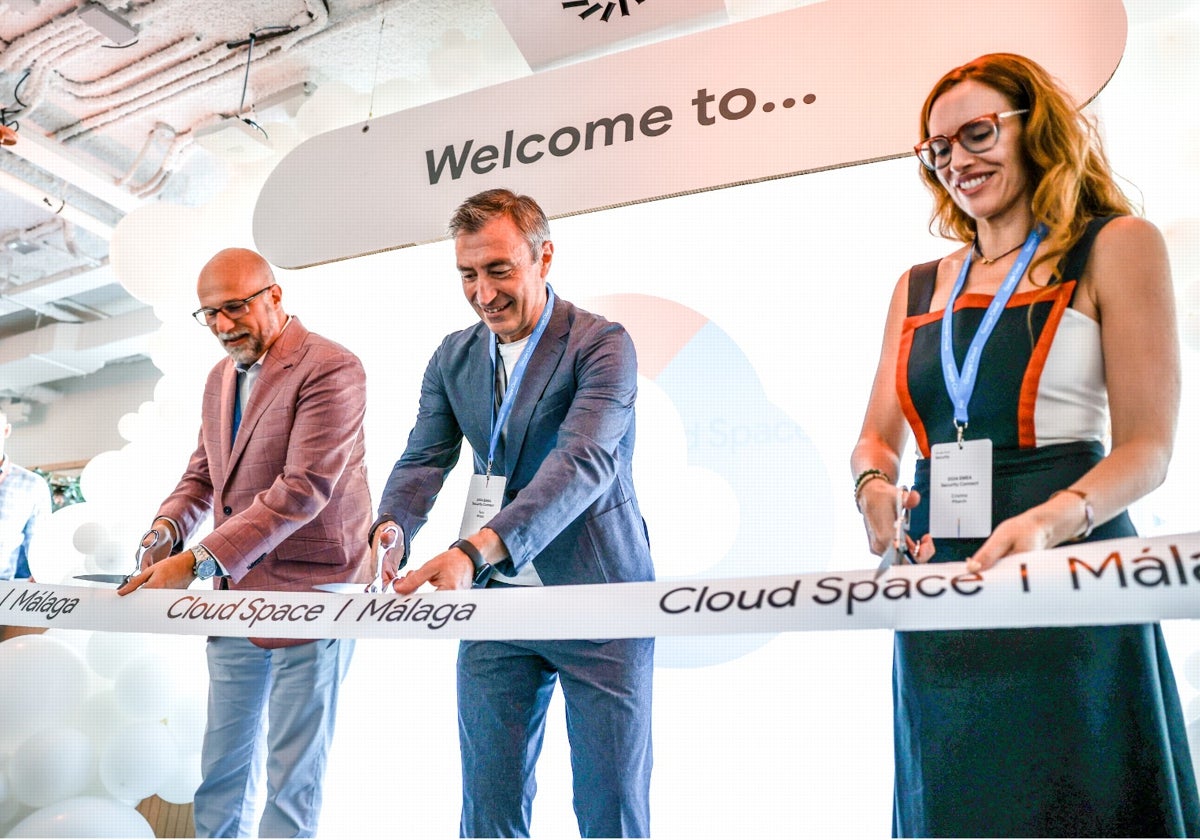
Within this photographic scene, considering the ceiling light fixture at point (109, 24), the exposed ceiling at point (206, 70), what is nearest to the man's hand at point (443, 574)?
the exposed ceiling at point (206, 70)

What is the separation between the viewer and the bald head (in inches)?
90.9

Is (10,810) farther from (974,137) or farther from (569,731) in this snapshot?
(974,137)

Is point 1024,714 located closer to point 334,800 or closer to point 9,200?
point 334,800

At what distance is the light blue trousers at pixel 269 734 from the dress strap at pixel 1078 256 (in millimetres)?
1702

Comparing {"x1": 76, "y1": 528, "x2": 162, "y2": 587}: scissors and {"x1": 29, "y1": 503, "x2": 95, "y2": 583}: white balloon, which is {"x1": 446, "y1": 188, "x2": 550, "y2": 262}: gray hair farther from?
{"x1": 29, "y1": 503, "x2": 95, "y2": 583}: white balloon

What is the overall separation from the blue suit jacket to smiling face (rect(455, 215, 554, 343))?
7cm

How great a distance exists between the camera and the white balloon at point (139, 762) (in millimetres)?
2998

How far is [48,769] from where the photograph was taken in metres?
3.00

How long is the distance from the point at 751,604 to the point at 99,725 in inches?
121

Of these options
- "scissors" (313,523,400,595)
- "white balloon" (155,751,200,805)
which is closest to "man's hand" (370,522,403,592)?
"scissors" (313,523,400,595)

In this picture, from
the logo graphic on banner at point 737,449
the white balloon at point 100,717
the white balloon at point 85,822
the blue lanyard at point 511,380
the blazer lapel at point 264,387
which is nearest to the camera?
the blue lanyard at point 511,380

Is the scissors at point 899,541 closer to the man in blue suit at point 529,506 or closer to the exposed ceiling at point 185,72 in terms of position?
the man in blue suit at point 529,506

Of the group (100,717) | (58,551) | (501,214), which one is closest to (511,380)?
(501,214)

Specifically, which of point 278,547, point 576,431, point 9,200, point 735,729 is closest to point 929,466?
point 576,431
